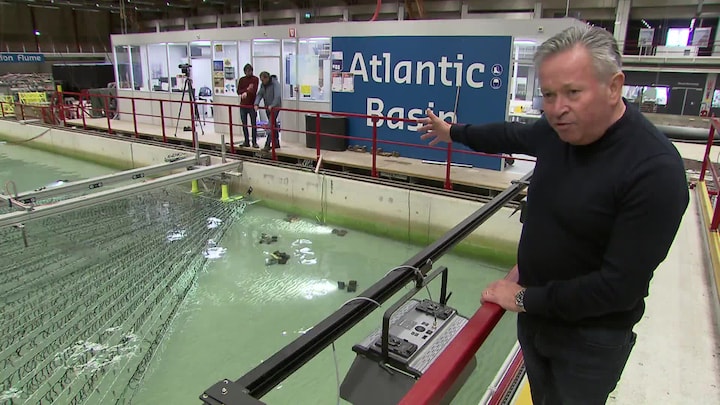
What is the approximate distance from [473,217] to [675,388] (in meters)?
1.34

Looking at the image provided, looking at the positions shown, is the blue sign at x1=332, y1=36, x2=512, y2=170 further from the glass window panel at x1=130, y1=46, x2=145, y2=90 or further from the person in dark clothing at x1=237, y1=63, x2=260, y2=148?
the glass window panel at x1=130, y1=46, x2=145, y2=90

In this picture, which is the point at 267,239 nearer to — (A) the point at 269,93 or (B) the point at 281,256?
(B) the point at 281,256

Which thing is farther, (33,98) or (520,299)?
(33,98)

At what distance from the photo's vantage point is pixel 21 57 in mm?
21375

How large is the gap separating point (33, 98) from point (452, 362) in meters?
18.3

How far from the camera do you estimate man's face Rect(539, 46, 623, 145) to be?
980 mm

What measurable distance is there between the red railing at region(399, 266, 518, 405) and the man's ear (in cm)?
71

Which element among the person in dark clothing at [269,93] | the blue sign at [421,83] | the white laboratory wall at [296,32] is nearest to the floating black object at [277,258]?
the blue sign at [421,83]

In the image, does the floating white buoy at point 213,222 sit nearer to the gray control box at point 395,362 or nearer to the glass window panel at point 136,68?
the gray control box at point 395,362

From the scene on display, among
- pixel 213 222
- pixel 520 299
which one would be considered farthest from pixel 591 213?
pixel 213 222

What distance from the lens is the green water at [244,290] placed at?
364cm

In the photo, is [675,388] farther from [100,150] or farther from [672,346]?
[100,150]

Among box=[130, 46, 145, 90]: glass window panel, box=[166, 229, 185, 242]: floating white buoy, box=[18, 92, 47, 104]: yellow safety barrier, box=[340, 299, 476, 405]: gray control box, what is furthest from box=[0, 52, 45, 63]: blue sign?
box=[340, 299, 476, 405]: gray control box

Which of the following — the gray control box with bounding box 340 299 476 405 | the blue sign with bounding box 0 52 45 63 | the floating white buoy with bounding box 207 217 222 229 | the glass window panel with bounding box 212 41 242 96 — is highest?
the blue sign with bounding box 0 52 45 63
